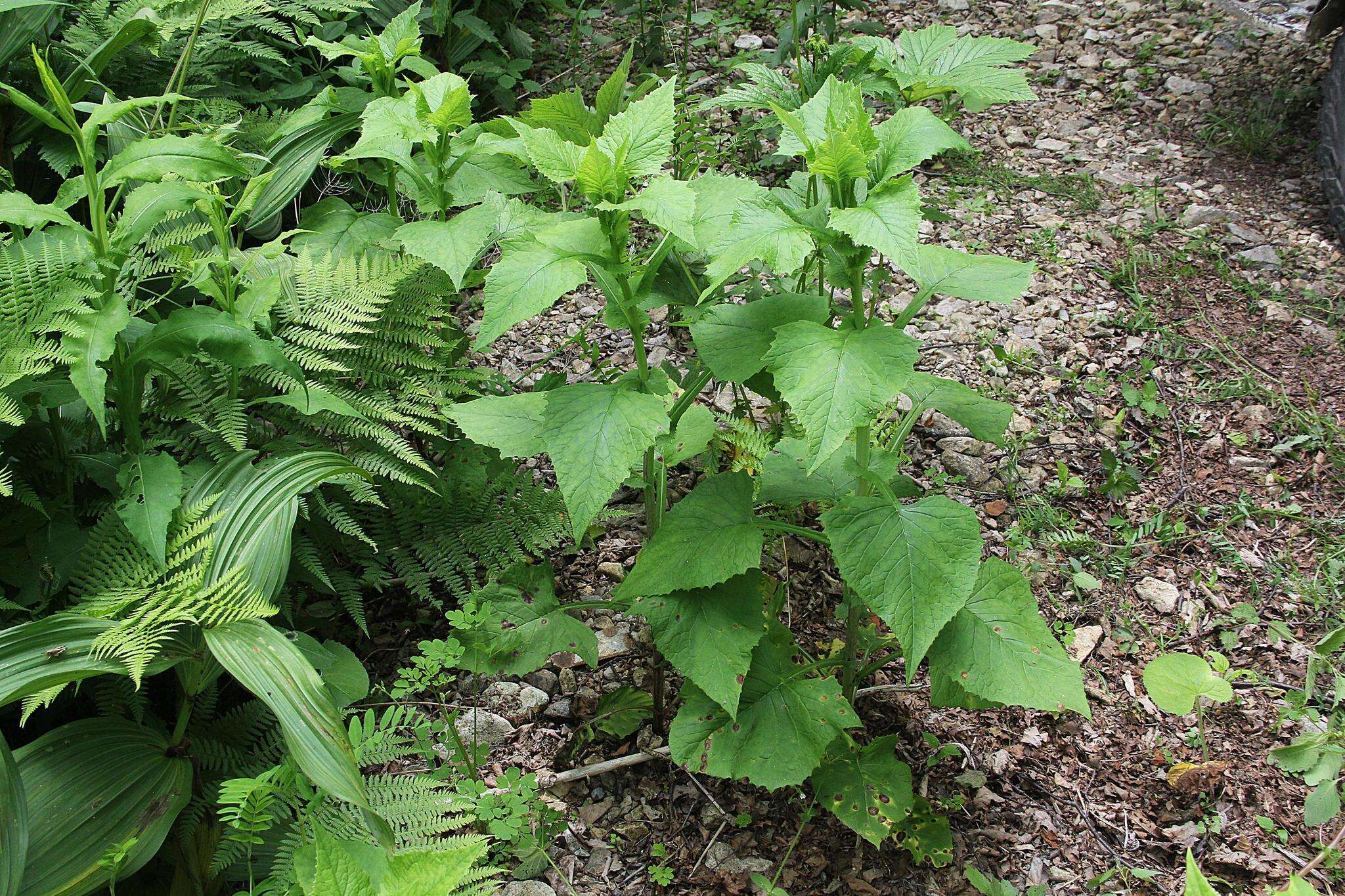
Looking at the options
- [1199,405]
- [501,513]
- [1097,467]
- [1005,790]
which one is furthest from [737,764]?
Result: [1199,405]

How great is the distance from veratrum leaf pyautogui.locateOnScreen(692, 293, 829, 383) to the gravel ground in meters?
0.90

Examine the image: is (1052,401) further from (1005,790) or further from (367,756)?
(367,756)

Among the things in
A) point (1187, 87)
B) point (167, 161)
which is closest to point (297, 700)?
point (167, 161)

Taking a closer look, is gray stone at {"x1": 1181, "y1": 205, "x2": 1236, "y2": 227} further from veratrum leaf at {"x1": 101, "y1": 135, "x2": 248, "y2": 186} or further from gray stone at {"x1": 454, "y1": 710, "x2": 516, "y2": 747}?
veratrum leaf at {"x1": 101, "y1": 135, "x2": 248, "y2": 186}

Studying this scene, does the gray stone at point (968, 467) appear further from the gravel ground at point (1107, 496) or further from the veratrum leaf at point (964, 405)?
the veratrum leaf at point (964, 405)

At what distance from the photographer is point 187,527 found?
1.80m

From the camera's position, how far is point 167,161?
1.86 metres

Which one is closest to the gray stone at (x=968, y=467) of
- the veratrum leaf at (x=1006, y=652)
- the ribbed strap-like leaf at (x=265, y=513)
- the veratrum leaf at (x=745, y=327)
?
the veratrum leaf at (x=1006, y=652)

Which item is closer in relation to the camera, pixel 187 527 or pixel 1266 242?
pixel 187 527

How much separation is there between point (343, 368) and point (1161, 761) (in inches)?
84.3

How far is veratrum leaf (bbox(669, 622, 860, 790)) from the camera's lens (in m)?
1.78

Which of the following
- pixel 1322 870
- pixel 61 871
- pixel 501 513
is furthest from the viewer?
pixel 501 513

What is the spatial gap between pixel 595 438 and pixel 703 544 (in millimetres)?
338

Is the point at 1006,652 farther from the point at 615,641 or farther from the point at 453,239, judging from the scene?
the point at 453,239
